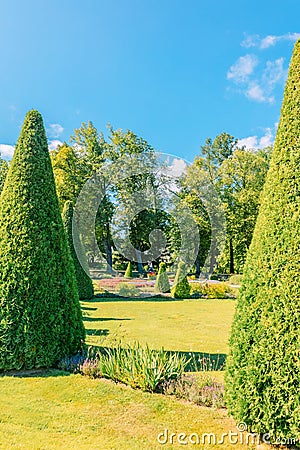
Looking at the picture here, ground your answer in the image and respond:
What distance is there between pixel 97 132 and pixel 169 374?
31.8 metres

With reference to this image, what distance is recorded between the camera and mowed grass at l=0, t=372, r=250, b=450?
3.10 m

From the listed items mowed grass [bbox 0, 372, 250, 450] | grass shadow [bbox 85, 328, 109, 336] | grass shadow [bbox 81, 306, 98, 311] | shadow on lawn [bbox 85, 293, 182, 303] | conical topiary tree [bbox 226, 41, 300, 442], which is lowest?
shadow on lawn [bbox 85, 293, 182, 303]

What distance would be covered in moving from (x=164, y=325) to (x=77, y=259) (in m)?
6.10

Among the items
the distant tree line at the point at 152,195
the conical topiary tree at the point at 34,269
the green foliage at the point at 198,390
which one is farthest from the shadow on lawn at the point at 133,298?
the green foliage at the point at 198,390

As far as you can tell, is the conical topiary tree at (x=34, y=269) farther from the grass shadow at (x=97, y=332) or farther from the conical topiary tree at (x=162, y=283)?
the conical topiary tree at (x=162, y=283)

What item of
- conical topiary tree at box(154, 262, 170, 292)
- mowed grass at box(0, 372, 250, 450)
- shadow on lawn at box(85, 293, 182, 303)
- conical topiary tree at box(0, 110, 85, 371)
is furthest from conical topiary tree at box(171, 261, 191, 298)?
mowed grass at box(0, 372, 250, 450)

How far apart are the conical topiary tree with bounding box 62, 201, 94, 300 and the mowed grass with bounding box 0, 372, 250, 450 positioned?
31.7 ft

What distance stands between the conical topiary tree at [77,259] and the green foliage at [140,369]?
9.64 meters

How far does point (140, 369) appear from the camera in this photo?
4199 millimetres

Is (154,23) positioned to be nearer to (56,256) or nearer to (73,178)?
(56,256)

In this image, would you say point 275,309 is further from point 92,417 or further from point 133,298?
point 133,298

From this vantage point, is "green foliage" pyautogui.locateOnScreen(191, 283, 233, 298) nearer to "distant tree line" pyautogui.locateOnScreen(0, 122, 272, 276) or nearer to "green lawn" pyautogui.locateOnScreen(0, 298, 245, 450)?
"distant tree line" pyautogui.locateOnScreen(0, 122, 272, 276)

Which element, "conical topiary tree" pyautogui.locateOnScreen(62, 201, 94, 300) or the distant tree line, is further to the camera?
the distant tree line

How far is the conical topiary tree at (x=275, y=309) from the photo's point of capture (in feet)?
9.20
